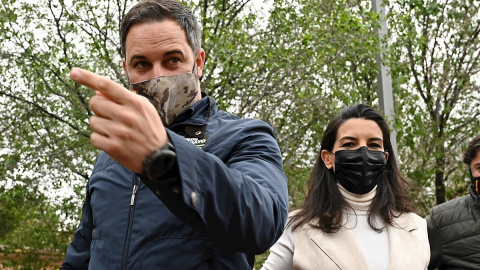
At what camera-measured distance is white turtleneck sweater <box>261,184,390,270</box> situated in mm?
4047

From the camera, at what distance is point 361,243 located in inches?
162

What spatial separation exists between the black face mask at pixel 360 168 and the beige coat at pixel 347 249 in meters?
0.28

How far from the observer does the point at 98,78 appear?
1.45m

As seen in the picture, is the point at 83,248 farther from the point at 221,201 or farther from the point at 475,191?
the point at 475,191

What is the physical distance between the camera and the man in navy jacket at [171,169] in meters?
1.49

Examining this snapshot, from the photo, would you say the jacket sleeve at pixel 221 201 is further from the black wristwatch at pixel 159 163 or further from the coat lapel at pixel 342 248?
the coat lapel at pixel 342 248

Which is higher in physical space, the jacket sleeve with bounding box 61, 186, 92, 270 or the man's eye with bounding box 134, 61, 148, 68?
the man's eye with bounding box 134, 61, 148, 68

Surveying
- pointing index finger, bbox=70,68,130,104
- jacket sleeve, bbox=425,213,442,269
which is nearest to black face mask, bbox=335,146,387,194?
jacket sleeve, bbox=425,213,442,269

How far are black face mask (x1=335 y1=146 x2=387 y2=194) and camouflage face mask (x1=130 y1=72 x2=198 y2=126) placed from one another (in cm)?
217

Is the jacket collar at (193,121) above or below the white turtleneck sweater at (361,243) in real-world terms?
above

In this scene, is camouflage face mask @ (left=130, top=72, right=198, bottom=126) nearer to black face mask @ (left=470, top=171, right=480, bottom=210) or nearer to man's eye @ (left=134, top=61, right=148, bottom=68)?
man's eye @ (left=134, top=61, right=148, bottom=68)

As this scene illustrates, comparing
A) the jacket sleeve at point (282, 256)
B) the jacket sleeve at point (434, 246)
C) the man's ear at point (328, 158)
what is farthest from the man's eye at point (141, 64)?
the jacket sleeve at point (434, 246)

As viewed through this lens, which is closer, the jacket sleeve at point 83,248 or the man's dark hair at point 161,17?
the man's dark hair at point 161,17

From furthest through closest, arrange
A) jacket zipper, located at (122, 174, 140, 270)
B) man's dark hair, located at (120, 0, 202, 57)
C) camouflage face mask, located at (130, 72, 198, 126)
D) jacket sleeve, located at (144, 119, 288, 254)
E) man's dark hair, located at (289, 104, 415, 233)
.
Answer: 1. man's dark hair, located at (289, 104, 415, 233)
2. man's dark hair, located at (120, 0, 202, 57)
3. camouflage face mask, located at (130, 72, 198, 126)
4. jacket zipper, located at (122, 174, 140, 270)
5. jacket sleeve, located at (144, 119, 288, 254)
